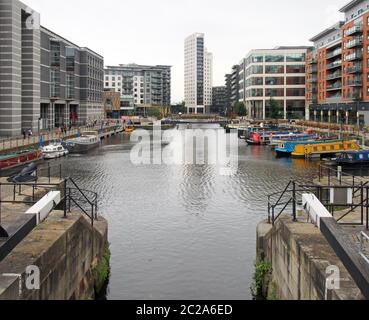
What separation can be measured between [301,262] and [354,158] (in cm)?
4629

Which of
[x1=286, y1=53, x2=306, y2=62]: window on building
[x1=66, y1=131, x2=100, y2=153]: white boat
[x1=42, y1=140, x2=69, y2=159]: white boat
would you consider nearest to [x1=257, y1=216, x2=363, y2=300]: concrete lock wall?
[x1=42, y1=140, x2=69, y2=159]: white boat

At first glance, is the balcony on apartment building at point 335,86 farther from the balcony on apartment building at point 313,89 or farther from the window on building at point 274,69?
the window on building at point 274,69

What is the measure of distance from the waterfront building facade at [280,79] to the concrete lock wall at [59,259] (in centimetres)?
13488

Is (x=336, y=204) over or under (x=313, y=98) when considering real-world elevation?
under

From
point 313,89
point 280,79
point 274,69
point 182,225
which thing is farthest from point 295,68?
point 182,225

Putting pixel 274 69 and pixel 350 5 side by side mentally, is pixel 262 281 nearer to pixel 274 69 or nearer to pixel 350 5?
pixel 350 5

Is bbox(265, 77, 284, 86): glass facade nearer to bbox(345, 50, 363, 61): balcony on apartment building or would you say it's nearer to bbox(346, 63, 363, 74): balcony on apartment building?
bbox(345, 50, 363, 61): balcony on apartment building

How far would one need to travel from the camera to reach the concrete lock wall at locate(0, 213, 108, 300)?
493 inches

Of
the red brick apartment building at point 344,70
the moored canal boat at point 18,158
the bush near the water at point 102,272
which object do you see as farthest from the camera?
the red brick apartment building at point 344,70

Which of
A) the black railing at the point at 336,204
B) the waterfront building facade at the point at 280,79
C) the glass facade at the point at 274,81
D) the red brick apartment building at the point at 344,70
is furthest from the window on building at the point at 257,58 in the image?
the black railing at the point at 336,204

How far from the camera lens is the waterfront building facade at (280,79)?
15238 centimetres

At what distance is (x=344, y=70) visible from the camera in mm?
102000

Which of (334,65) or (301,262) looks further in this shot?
(334,65)

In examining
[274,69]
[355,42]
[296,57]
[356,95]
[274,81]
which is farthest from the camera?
[274,81]
